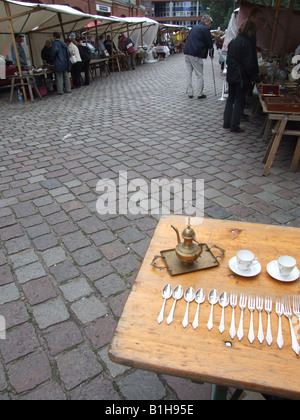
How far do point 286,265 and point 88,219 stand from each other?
7.82 feet

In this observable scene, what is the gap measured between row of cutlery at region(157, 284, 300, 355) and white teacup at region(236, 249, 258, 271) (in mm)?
150

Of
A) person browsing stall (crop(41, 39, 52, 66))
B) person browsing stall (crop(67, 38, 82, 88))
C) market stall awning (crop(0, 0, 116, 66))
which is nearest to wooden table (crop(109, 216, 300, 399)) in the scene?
market stall awning (crop(0, 0, 116, 66))

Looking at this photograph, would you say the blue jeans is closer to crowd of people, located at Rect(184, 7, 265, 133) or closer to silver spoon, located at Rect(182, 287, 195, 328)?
crowd of people, located at Rect(184, 7, 265, 133)

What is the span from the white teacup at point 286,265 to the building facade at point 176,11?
8492cm

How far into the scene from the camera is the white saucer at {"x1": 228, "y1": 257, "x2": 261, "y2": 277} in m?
1.45

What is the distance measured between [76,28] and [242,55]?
35.7ft

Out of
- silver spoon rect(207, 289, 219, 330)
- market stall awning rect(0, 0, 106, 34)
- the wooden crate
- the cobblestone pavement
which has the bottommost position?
the cobblestone pavement

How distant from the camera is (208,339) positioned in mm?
1169

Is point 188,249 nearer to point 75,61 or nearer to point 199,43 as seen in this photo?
point 199,43

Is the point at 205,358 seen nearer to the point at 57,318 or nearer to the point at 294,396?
the point at 294,396

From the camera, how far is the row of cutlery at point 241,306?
1183mm

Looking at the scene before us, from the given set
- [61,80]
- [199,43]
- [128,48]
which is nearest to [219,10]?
[128,48]

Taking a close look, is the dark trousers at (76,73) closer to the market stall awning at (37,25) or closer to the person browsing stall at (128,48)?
the market stall awning at (37,25)

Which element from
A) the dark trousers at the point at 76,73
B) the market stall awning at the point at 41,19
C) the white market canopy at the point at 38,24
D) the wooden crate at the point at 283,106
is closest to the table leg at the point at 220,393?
the wooden crate at the point at 283,106
